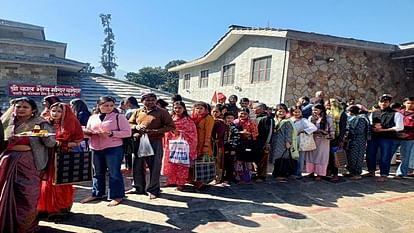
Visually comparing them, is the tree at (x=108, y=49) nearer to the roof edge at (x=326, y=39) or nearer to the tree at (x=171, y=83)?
the tree at (x=171, y=83)

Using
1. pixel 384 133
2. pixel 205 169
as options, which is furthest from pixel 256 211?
pixel 384 133

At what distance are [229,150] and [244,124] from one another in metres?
0.54

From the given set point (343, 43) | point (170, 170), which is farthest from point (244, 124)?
point (343, 43)

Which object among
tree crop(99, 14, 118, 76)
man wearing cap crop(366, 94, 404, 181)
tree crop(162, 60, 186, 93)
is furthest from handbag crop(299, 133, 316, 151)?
tree crop(99, 14, 118, 76)

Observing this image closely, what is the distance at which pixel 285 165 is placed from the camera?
236 inches

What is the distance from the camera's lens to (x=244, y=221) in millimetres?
3930

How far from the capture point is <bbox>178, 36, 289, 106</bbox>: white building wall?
10.4 metres

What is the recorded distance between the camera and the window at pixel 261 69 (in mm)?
11284

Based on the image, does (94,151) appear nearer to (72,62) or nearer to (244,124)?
(244,124)

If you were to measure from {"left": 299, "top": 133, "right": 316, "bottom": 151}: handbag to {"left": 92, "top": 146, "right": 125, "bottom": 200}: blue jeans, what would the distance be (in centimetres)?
339

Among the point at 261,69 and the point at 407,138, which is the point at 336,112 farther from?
the point at 261,69

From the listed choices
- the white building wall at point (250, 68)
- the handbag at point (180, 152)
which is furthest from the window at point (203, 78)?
the handbag at point (180, 152)

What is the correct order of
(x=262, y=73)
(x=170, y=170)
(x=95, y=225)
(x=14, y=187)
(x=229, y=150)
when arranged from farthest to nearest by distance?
(x=262, y=73) < (x=229, y=150) < (x=170, y=170) < (x=95, y=225) < (x=14, y=187)

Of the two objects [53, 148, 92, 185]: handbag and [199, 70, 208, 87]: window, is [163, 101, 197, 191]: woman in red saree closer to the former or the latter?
[53, 148, 92, 185]: handbag
